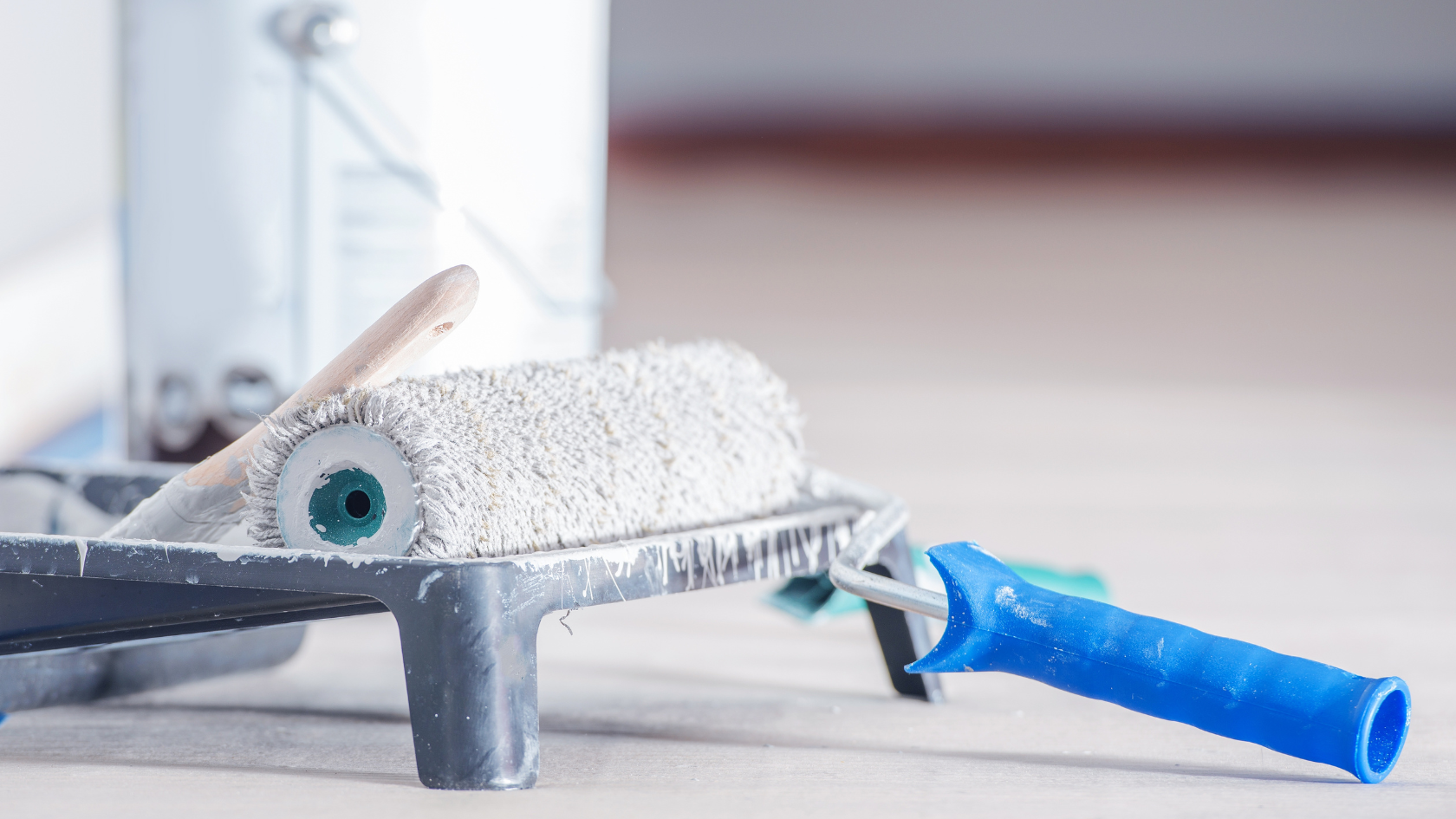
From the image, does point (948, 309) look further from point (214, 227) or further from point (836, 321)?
point (214, 227)

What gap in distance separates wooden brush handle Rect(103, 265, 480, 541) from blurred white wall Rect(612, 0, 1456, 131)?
327 centimetres

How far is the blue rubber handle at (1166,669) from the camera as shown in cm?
48

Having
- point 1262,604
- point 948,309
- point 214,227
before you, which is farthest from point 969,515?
→ point 948,309

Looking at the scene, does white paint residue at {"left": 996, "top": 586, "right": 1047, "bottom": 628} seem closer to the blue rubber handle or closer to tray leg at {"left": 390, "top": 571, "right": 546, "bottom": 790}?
the blue rubber handle

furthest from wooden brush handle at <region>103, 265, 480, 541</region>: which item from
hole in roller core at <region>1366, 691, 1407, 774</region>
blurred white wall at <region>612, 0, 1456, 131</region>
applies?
blurred white wall at <region>612, 0, 1456, 131</region>

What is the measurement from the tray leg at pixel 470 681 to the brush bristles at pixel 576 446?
24mm

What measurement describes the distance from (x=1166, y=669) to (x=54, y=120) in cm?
105

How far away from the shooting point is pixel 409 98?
2.96ft

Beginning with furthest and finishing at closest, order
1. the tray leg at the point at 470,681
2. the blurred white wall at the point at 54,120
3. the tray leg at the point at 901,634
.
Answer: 1. the blurred white wall at the point at 54,120
2. the tray leg at the point at 901,634
3. the tray leg at the point at 470,681

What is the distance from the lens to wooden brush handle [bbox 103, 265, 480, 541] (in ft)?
1.69

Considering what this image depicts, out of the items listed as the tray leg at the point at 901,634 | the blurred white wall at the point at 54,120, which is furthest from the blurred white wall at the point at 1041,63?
the tray leg at the point at 901,634

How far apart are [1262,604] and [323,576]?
0.64 metres

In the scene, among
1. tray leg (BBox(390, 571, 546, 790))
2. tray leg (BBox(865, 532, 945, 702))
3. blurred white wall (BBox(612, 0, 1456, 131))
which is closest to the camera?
tray leg (BBox(390, 571, 546, 790))

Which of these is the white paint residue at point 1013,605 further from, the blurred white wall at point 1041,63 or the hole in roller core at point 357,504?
the blurred white wall at point 1041,63
